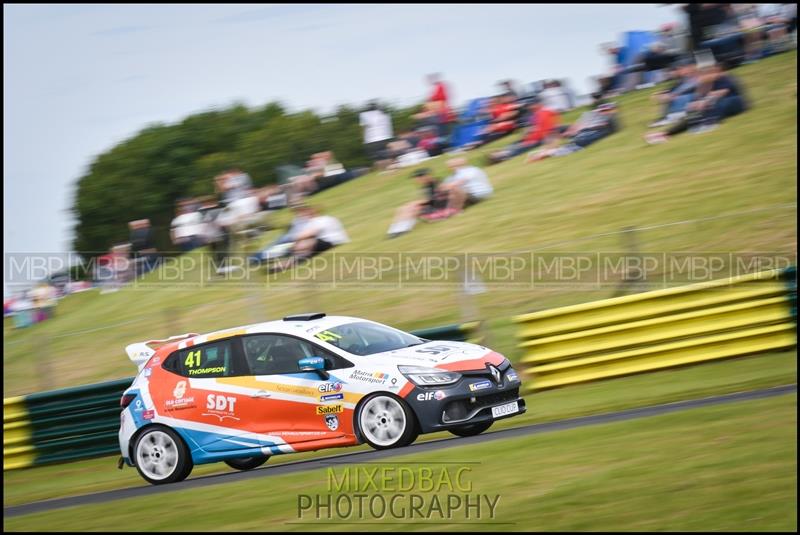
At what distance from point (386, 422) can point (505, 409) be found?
3.72 ft

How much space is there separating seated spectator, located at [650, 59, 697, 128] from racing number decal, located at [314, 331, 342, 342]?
480 inches

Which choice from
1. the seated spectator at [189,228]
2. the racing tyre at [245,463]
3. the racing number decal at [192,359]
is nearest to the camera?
the racing number decal at [192,359]

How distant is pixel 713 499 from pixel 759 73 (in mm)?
17022

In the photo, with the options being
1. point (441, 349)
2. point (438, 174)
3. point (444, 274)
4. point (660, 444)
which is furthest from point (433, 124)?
point (660, 444)

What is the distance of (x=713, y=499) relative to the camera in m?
6.24

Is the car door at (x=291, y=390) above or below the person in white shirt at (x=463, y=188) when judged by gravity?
below

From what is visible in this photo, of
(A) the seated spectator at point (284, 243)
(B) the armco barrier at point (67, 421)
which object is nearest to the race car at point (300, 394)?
(B) the armco barrier at point (67, 421)

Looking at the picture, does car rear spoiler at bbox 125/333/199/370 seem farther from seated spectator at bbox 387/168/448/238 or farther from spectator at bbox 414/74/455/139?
spectator at bbox 414/74/455/139

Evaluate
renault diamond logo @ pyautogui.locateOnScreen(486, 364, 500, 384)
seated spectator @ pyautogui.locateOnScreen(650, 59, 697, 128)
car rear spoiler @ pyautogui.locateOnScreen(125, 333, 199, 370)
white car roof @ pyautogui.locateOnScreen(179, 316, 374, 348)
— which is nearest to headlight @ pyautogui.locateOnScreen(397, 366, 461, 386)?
renault diamond logo @ pyautogui.locateOnScreen(486, 364, 500, 384)

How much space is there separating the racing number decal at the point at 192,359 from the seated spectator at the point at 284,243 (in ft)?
28.6

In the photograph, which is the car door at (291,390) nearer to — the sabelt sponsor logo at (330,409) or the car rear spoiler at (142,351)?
the sabelt sponsor logo at (330,409)

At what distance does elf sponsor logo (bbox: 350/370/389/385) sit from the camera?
955cm

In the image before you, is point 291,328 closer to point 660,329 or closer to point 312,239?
point 660,329
